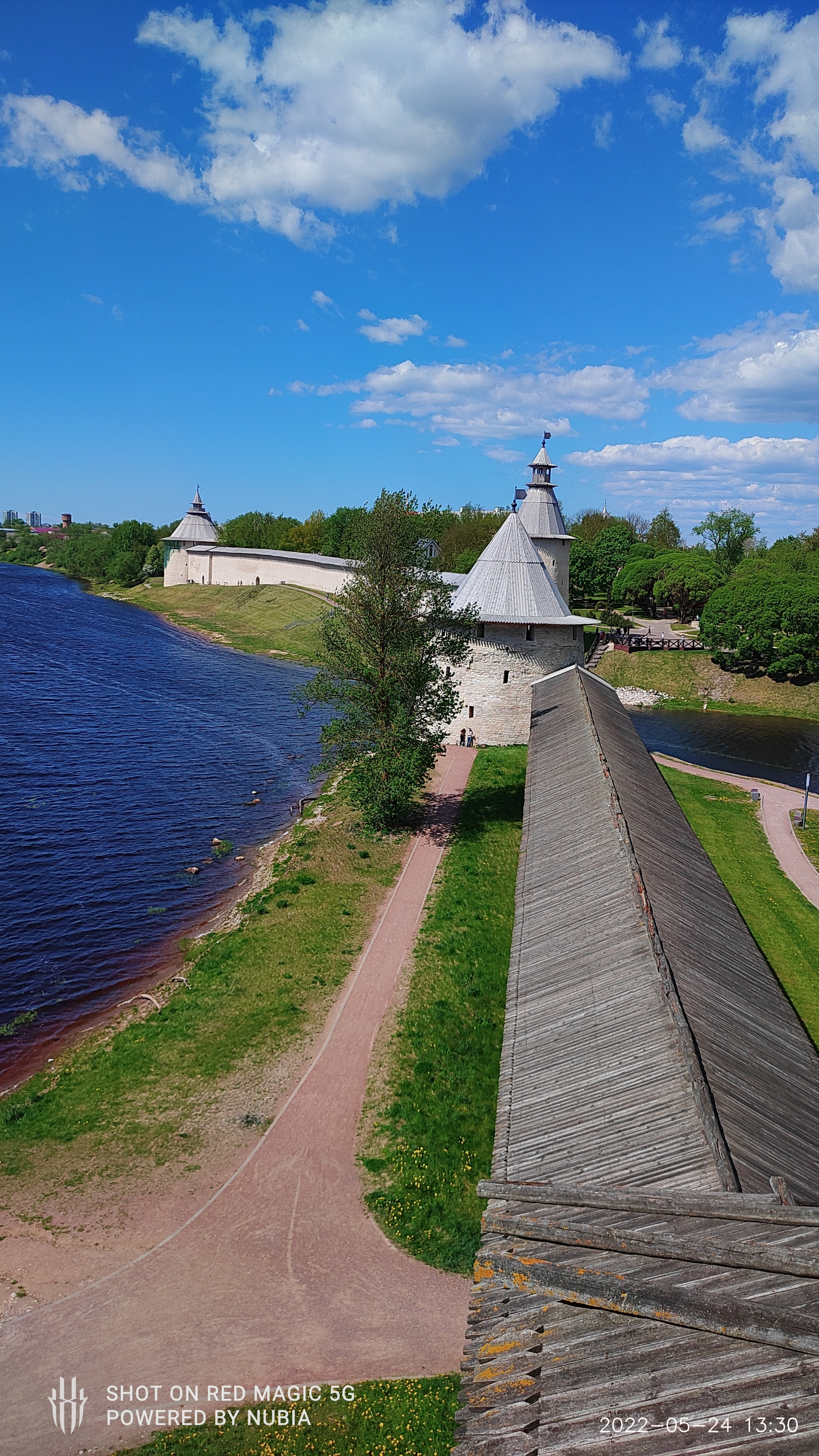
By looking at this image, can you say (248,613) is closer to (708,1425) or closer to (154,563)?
(154,563)

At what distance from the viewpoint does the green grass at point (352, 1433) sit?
29.2ft

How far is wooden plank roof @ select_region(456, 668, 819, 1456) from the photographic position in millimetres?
5473

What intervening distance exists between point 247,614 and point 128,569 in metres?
30.7

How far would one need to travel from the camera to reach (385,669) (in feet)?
86.4

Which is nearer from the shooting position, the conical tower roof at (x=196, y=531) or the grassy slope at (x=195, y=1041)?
the grassy slope at (x=195, y=1041)

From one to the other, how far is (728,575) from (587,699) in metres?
57.7

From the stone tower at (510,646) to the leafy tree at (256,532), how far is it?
77721mm

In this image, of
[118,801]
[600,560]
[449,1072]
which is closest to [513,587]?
[118,801]

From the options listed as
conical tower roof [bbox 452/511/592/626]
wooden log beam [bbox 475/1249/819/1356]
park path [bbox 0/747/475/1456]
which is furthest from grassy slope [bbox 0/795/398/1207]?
conical tower roof [bbox 452/511/592/626]

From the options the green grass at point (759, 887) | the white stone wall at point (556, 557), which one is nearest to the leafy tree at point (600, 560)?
the white stone wall at point (556, 557)

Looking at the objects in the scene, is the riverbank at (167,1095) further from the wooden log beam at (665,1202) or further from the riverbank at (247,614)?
the riverbank at (247,614)

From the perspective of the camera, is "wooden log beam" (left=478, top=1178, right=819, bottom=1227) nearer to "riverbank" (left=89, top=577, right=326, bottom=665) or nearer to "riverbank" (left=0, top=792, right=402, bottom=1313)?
"riverbank" (left=0, top=792, right=402, bottom=1313)

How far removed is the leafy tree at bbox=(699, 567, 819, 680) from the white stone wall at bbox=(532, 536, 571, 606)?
14.1m

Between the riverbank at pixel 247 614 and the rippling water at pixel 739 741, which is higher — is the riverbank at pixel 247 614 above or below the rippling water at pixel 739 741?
above
